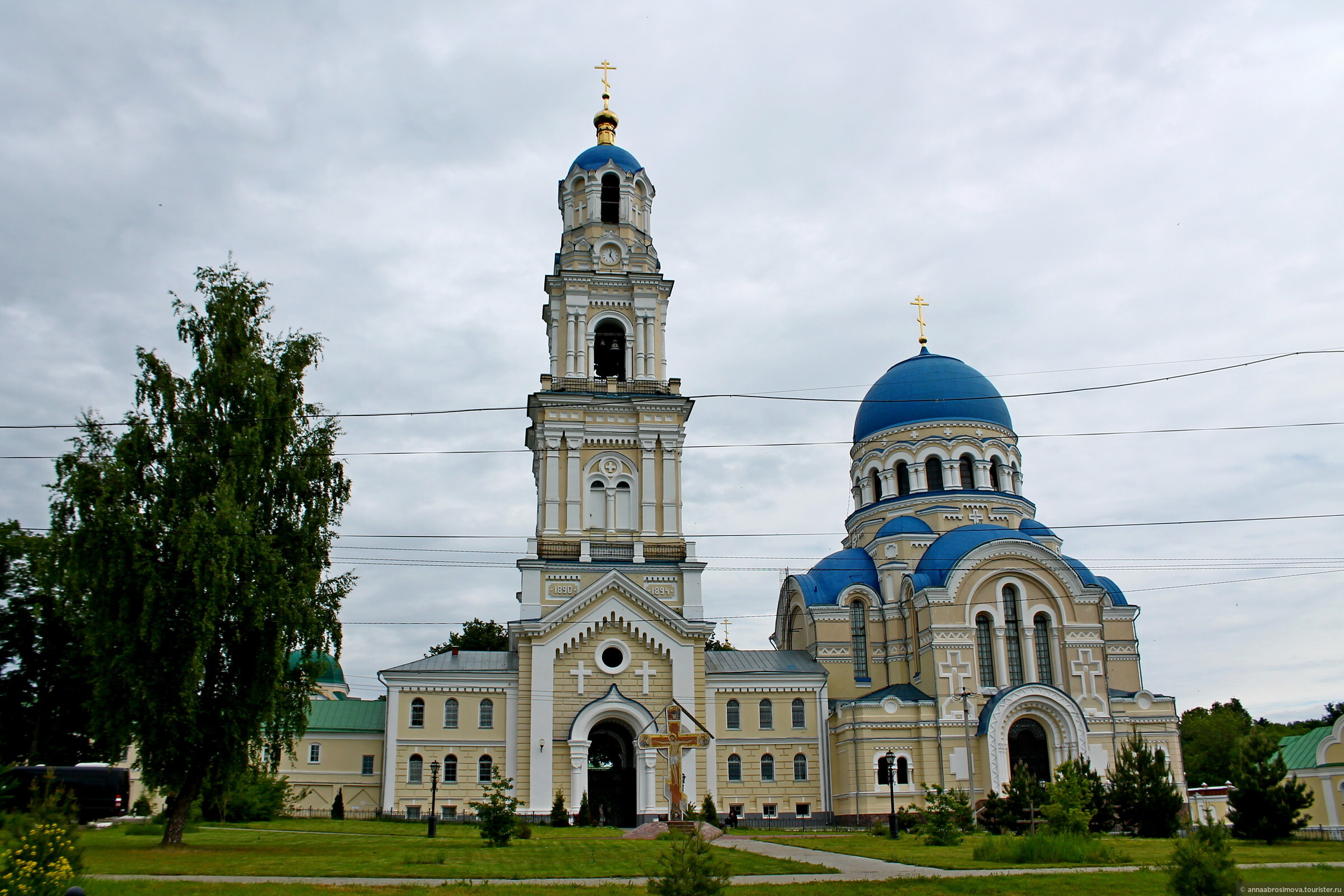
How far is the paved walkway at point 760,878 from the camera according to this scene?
16.1 m

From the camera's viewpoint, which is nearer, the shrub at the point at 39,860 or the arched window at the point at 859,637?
the shrub at the point at 39,860

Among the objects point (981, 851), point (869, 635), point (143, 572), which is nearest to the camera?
point (981, 851)

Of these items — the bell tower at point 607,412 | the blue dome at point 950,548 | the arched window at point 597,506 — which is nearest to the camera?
the bell tower at point 607,412

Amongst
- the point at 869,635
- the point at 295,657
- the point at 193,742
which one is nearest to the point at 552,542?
the point at 295,657

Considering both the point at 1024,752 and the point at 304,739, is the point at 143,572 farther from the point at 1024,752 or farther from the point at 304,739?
the point at 1024,752

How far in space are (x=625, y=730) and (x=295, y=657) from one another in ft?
43.1

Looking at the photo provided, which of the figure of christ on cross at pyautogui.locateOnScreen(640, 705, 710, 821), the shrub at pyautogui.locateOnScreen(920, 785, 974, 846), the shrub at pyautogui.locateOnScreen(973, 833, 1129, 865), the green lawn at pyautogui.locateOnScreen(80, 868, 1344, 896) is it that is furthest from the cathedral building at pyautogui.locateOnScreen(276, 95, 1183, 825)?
the green lawn at pyautogui.locateOnScreen(80, 868, 1344, 896)

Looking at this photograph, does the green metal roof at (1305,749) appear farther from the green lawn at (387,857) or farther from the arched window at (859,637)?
the green lawn at (387,857)

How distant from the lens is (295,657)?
32.3 meters

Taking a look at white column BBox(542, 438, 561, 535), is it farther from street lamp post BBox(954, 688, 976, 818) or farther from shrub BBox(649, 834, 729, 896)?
shrub BBox(649, 834, 729, 896)

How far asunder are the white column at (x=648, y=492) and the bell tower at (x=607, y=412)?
4 centimetres

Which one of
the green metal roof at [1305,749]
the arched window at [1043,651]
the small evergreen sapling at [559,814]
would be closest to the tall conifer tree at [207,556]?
the small evergreen sapling at [559,814]

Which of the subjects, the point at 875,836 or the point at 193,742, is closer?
the point at 193,742

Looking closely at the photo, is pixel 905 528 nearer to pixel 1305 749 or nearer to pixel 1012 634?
pixel 1012 634
